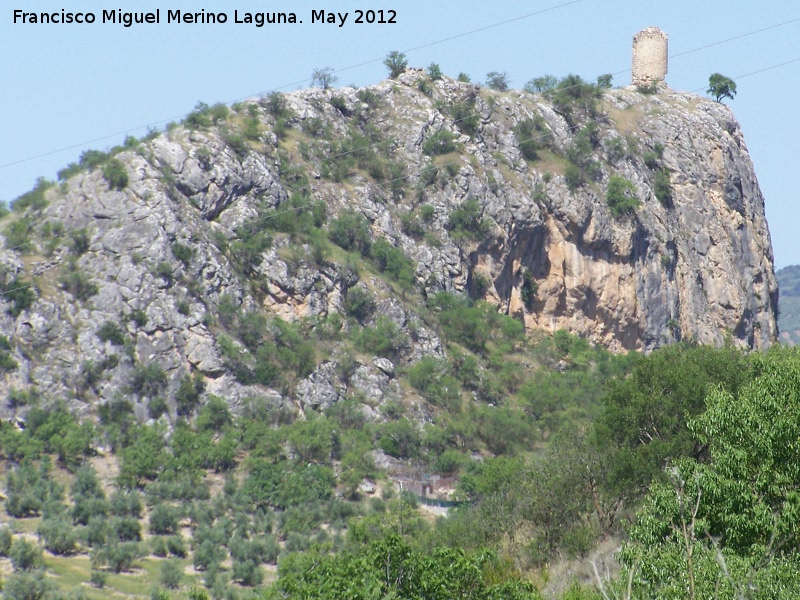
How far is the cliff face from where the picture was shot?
52312 mm

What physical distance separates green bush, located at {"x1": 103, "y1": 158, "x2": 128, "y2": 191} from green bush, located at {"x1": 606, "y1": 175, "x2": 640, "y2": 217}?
2696 cm

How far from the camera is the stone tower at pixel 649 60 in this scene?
7744cm

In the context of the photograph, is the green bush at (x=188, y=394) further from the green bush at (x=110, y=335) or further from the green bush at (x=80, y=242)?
the green bush at (x=80, y=242)

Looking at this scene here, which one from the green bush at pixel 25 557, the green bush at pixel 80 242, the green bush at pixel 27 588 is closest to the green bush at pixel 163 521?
the green bush at pixel 25 557

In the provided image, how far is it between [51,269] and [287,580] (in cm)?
3590

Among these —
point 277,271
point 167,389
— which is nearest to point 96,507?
point 167,389

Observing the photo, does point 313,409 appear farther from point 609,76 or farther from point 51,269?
point 609,76

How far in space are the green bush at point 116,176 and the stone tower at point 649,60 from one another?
119 feet

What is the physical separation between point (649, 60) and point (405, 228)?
24.2m

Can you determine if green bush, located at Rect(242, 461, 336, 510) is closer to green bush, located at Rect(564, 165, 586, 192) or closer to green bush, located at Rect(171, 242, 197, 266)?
green bush, located at Rect(171, 242, 197, 266)

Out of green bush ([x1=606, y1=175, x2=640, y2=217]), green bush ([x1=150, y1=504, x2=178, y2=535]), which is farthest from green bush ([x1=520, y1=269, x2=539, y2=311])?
green bush ([x1=150, y1=504, x2=178, y2=535])

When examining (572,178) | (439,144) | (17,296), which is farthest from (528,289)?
(17,296)

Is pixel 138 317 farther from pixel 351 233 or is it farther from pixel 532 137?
pixel 532 137

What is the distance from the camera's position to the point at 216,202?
57.6m
